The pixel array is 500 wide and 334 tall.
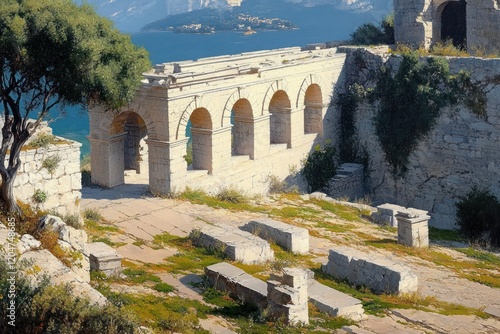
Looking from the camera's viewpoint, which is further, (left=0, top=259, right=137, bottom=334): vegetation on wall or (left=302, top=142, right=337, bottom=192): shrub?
(left=302, top=142, right=337, bottom=192): shrub

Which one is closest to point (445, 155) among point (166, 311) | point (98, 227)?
point (98, 227)

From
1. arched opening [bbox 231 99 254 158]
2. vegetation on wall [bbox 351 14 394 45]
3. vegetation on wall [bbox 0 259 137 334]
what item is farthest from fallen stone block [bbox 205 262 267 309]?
vegetation on wall [bbox 351 14 394 45]

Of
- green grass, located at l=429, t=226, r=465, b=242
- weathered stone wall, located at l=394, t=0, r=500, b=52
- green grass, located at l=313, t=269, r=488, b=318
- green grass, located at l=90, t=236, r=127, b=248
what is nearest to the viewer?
green grass, located at l=313, t=269, r=488, b=318

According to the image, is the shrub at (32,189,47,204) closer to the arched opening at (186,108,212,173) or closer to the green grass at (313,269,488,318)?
→ the green grass at (313,269,488,318)

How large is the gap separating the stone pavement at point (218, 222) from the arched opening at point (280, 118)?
478cm

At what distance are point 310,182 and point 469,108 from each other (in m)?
4.96

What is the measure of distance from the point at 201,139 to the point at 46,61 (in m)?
7.05

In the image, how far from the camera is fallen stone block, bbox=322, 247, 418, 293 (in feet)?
41.6

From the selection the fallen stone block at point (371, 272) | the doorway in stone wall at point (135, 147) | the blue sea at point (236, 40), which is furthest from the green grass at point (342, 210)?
the blue sea at point (236, 40)

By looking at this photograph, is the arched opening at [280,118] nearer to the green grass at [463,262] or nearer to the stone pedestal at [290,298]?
the green grass at [463,262]

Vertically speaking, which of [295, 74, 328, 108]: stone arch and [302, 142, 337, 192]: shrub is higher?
[295, 74, 328, 108]: stone arch

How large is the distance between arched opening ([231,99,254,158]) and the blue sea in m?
62.9

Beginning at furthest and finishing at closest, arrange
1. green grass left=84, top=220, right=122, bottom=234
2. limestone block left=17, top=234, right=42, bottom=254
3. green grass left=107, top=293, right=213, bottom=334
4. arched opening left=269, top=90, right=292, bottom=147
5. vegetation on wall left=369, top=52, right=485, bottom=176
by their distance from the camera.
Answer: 1. arched opening left=269, top=90, right=292, bottom=147
2. vegetation on wall left=369, top=52, right=485, bottom=176
3. green grass left=84, top=220, right=122, bottom=234
4. limestone block left=17, top=234, right=42, bottom=254
5. green grass left=107, top=293, right=213, bottom=334

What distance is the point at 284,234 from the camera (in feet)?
48.7
